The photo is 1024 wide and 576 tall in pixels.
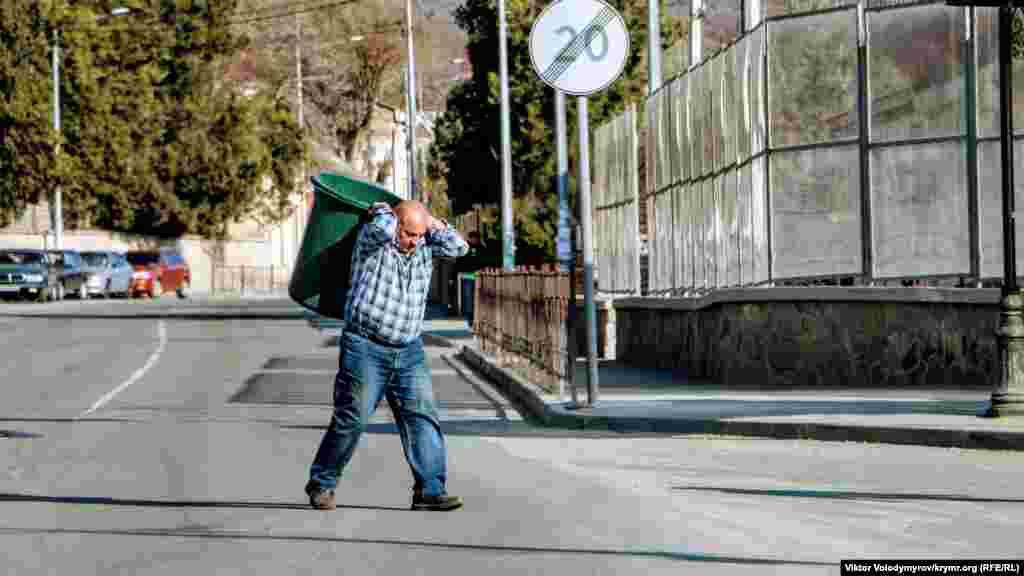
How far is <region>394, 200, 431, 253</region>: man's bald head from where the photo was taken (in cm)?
1226

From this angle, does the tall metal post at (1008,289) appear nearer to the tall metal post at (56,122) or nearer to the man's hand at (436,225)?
the man's hand at (436,225)

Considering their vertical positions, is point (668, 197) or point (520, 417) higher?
point (668, 197)

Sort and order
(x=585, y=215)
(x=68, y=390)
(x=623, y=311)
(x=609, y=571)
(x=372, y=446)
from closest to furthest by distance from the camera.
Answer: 1. (x=609, y=571)
2. (x=372, y=446)
3. (x=585, y=215)
4. (x=68, y=390)
5. (x=623, y=311)

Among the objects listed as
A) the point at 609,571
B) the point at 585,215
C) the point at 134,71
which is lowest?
the point at 609,571

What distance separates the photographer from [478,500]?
13102 mm

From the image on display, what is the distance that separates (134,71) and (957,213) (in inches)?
2838

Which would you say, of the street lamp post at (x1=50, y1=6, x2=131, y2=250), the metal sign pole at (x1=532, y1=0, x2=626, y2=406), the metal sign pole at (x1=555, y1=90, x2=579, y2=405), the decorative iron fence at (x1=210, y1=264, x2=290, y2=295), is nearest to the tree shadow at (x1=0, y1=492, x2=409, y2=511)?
the metal sign pole at (x1=532, y1=0, x2=626, y2=406)

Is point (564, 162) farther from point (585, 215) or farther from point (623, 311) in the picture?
point (623, 311)

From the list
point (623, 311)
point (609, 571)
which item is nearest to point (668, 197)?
point (623, 311)

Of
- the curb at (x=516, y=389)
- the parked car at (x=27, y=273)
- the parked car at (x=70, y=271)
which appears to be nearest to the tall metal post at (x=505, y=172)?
the curb at (x=516, y=389)

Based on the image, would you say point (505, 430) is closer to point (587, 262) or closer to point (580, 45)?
point (587, 262)

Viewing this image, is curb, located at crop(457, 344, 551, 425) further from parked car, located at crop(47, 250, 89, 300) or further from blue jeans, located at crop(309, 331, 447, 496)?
parked car, located at crop(47, 250, 89, 300)

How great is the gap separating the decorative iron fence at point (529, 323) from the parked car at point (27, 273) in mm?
41841

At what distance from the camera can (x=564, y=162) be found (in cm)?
2298
